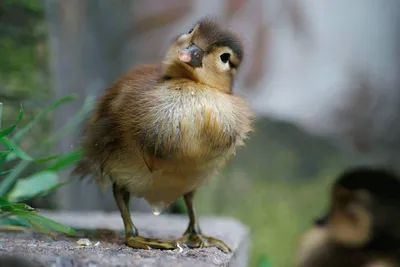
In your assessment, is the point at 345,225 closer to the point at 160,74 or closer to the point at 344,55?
the point at 344,55

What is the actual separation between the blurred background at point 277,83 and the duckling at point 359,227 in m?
0.40

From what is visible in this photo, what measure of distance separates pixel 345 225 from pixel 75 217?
1706 mm

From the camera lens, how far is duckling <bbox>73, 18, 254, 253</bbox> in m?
1.40

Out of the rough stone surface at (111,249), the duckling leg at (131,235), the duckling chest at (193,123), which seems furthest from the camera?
the duckling leg at (131,235)

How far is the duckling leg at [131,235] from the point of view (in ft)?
4.91

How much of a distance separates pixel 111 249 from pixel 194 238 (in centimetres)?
30

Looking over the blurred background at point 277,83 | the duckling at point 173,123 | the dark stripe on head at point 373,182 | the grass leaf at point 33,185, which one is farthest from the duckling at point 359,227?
the duckling at point 173,123

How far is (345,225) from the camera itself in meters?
3.51

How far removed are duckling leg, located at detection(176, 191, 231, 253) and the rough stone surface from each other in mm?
43

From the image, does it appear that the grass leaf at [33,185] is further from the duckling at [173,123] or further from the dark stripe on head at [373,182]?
the dark stripe on head at [373,182]

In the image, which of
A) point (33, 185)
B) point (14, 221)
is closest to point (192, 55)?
point (14, 221)

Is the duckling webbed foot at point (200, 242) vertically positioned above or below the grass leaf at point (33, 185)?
above

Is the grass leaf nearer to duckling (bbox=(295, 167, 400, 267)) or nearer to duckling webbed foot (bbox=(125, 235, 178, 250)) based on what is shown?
duckling webbed foot (bbox=(125, 235, 178, 250))

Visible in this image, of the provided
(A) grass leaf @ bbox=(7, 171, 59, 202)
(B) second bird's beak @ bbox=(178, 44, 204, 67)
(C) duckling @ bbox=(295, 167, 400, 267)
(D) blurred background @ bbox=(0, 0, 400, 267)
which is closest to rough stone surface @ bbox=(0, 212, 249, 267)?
(A) grass leaf @ bbox=(7, 171, 59, 202)
